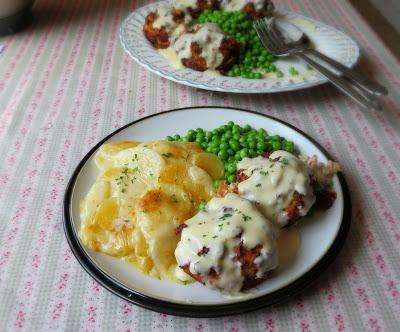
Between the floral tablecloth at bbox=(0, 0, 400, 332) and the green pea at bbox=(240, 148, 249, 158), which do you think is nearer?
the floral tablecloth at bbox=(0, 0, 400, 332)

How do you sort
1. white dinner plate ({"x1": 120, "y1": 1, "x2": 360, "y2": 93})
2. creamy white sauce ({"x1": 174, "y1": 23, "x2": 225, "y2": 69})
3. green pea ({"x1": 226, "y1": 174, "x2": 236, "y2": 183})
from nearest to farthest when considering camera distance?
green pea ({"x1": 226, "y1": 174, "x2": 236, "y2": 183}) < white dinner plate ({"x1": 120, "y1": 1, "x2": 360, "y2": 93}) < creamy white sauce ({"x1": 174, "y1": 23, "x2": 225, "y2": 69})

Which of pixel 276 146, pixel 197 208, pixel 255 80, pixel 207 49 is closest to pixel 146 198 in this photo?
pixel 197 208

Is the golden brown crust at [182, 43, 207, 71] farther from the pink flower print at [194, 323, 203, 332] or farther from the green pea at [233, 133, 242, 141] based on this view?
the pink flower print at [194, 323, 203, 332]

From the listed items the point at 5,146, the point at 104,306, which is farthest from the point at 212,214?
the point at 5,146

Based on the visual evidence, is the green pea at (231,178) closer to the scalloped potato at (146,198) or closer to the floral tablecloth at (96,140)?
the scalloped potato at (146,198)

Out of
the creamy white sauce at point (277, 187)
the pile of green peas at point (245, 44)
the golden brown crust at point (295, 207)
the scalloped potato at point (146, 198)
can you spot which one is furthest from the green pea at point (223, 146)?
the pile of green peas at point (245, 44)

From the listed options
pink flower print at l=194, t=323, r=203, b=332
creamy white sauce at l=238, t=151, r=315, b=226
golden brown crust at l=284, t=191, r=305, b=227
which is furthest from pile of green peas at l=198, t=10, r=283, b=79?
pink flower print at l=194, t=323, r=203, b=332
